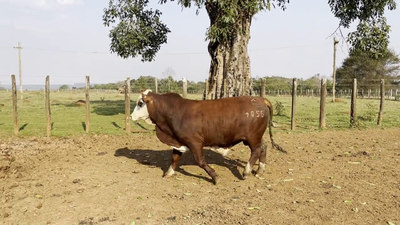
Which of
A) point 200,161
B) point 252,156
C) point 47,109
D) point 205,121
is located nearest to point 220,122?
point 205,121

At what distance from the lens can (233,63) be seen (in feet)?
39.8

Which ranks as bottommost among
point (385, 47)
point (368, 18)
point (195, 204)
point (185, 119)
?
point (195, 204)

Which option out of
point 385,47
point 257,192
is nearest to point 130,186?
point 257,192

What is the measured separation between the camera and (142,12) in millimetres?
17000

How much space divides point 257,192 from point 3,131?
983 cm

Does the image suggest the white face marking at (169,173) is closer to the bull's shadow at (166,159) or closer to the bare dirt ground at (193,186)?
the bare dirt ground at (193,186)

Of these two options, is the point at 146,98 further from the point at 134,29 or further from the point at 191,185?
the point at 134,29

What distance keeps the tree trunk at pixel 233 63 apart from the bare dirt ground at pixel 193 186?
10.1ft

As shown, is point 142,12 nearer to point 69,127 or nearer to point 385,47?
point 69,127

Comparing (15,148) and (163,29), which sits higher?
(163,29)

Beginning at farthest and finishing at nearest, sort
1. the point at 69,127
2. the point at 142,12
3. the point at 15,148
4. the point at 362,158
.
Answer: the point at 142,12, the point at 69,127, the point at 15,148, the point at 362,158

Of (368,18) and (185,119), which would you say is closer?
(185,119)

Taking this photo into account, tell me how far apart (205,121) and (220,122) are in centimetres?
27

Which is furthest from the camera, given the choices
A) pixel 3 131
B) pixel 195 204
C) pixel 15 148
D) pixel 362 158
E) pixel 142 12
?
pixel 142 12
